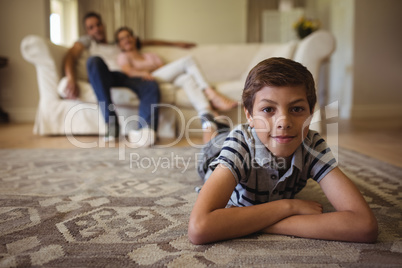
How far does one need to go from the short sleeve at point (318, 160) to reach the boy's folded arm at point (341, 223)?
0.05 metres

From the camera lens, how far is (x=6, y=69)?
3879mm

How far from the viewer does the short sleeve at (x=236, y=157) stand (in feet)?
2.40

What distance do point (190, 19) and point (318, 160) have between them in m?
5.41

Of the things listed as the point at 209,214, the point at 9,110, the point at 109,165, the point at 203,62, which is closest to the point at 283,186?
the point at 209,214

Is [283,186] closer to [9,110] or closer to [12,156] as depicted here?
[12,156]

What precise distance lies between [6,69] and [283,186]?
4095 millimetres

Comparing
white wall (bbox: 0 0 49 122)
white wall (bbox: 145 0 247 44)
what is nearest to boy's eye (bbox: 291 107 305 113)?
white wall (bbox: 0 0 49 122)

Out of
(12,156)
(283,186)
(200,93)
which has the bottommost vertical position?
(12,156)

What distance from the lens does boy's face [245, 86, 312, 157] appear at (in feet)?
2.33

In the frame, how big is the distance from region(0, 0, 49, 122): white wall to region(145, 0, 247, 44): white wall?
2166 millimetres

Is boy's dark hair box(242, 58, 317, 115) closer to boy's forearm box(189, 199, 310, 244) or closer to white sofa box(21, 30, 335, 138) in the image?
boy's forearm box(189, 199, 310, 244)

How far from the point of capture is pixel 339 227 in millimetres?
666

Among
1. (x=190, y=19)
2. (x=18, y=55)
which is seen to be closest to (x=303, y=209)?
(x=18, y=55)

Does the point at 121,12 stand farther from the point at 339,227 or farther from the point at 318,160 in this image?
the point at 339,227
